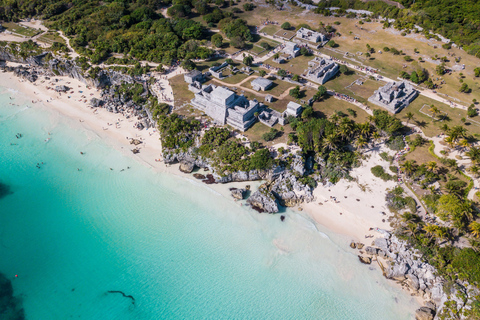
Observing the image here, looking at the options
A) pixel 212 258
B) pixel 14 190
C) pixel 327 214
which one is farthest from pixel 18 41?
pixel 327 214

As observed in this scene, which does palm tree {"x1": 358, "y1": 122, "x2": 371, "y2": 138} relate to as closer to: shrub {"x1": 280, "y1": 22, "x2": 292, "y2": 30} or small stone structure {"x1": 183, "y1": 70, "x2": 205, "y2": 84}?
small stone structure {"x1": 183, "y1": 70, "x2": 205, "y2": 84}

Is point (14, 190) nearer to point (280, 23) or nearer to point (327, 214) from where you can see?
point (327, 214)

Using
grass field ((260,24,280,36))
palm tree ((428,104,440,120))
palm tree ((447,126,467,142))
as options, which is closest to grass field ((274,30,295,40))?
grass field ((260,24,280,36))

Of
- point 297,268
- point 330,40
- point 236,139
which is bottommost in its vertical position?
point 297,268

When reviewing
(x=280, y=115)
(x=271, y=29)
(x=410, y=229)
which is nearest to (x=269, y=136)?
(x=280, y=115)

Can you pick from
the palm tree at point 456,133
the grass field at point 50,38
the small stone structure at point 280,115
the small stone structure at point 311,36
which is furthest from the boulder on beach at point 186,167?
the grass field at point 50,38

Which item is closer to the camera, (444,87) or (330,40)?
(444,87)

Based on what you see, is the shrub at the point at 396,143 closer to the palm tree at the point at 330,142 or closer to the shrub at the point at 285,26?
the palm tree at the point at 330,142
